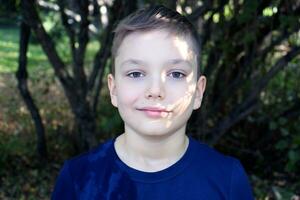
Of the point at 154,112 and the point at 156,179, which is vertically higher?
the point at 154,112

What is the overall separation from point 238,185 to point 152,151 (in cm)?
27

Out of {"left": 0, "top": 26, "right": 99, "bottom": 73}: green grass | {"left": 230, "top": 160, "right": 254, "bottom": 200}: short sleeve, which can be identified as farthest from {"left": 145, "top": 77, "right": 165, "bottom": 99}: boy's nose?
{"left": 0, "top": 26, "right": 99, "bottom": 73}: green grass

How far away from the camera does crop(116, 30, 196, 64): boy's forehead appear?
130cm

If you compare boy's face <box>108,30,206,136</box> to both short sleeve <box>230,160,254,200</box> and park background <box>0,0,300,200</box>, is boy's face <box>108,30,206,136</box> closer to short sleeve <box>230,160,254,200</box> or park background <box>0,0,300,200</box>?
short sleeve <box>230,160,254,200</box>

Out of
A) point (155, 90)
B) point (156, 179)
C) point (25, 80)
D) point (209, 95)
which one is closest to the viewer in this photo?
point (155, 90)

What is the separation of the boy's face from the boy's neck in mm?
43

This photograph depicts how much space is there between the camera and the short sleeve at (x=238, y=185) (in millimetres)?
1433

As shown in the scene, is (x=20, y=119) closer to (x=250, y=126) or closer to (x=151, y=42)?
(x=250, y=126)

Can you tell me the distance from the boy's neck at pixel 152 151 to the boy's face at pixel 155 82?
0.04 m

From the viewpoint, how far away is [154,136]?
1.35 meters

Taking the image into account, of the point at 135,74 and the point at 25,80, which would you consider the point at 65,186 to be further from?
the point at 25,80

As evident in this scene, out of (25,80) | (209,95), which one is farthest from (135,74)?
(209,95)

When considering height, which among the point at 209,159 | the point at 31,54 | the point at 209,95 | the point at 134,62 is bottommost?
the point at 31,54

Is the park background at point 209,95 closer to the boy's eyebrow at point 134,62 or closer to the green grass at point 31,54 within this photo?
the boy's eyebrow at point 134,62
